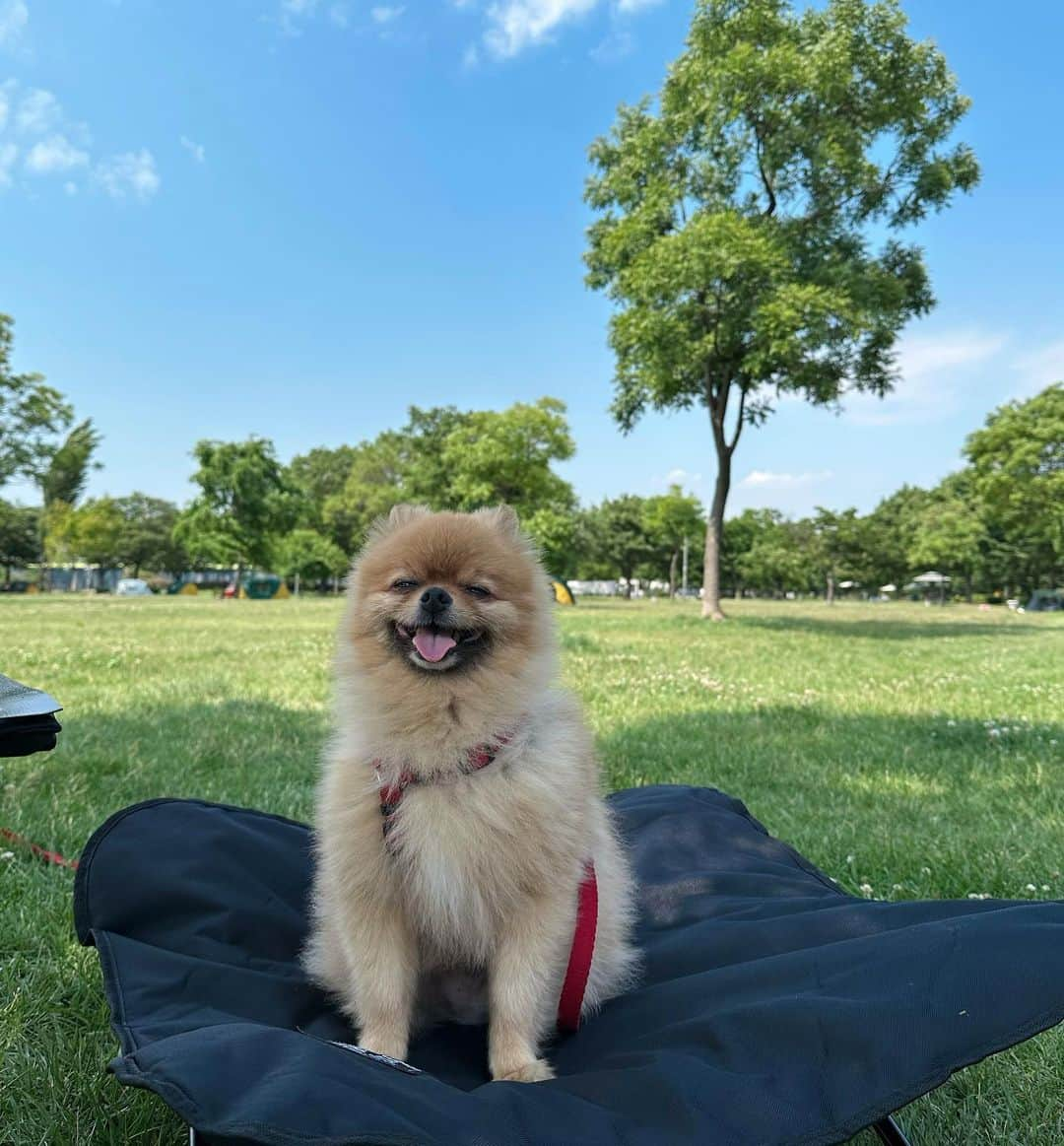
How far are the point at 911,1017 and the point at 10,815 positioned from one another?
383cm

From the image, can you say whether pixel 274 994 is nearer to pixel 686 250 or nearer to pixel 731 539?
pixel 686 250

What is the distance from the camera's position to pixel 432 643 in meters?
2.03

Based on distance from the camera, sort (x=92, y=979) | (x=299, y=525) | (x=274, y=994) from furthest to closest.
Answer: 1. (x=299, y=525)
2. (x=92, y=979)
3. (x=274, y=994)

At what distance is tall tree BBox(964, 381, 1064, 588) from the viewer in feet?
101

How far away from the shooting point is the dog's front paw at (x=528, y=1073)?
181 cm

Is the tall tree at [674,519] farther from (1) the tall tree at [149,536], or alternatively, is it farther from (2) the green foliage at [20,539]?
(2) the green foliage at [20,539]

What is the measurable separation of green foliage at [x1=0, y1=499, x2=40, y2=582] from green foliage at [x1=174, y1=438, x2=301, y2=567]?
1889 cm

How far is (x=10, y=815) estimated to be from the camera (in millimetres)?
3711

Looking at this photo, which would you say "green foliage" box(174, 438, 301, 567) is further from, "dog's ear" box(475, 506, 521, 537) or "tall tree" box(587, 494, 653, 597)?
"dog's ear" box(475, 506, 521, 537)

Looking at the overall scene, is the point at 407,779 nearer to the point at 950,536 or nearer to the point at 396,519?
the point at 396,519

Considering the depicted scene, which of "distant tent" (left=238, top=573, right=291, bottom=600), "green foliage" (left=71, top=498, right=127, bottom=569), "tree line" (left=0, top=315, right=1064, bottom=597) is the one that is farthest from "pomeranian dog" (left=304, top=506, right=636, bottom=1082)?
"green foliage" (left=71, top=498, right=127, bottom=569)

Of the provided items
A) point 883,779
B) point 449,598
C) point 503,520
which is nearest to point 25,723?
point 449,598

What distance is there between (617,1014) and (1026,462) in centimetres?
3513

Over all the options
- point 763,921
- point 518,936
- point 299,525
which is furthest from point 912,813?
point 299,525
